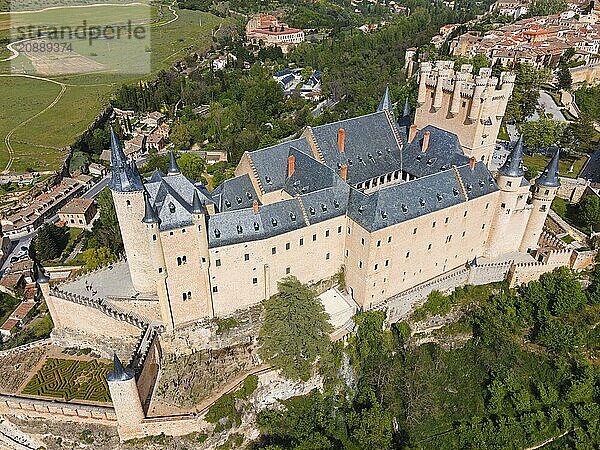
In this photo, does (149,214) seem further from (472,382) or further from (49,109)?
(49,109)

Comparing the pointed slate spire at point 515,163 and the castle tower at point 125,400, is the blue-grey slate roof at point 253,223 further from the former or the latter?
the pointed slate spire at point 515,163

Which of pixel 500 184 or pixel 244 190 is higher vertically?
pixel 500 184

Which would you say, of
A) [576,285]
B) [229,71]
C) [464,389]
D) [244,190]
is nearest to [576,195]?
[576,285]

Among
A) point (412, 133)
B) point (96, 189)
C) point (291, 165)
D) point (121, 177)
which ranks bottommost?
point (96, 189)

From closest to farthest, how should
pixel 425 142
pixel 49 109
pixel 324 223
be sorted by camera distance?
1. pixel 324 223
2. pixel 425 142
3. pixel 49 109

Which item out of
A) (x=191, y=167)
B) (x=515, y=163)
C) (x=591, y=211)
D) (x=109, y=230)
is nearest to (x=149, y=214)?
(x=109, y=230)

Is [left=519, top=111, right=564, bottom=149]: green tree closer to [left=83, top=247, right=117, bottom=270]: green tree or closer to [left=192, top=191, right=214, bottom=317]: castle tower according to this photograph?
[left=192, top=191, right=214, bottom=317]: castle tower

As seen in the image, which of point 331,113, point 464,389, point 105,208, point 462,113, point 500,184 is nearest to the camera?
point 464,389

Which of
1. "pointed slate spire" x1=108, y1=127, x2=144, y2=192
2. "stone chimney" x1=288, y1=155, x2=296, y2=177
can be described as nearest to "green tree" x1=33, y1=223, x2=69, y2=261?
"pointed slate spire" x1=108, y1=127, x2=144, y2=192

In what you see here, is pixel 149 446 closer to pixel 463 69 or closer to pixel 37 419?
pixel 37 419
